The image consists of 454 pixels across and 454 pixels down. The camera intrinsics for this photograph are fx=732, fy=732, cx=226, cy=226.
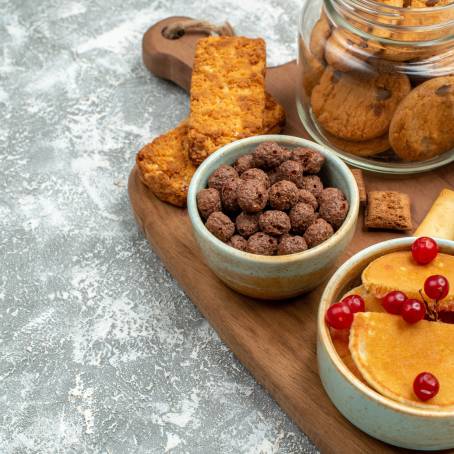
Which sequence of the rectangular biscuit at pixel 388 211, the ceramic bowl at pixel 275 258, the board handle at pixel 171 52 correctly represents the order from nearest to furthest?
the ceramic bowl at pixel 275 258
the rectangular biscuit at pixel 388 211
the board handle at pixel 171 52

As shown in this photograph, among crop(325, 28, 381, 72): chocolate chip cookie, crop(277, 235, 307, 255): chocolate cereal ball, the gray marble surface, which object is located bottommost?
the gray marble surface

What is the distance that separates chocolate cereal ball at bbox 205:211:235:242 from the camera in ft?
4.35

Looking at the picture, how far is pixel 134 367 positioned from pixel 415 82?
0.83 meters

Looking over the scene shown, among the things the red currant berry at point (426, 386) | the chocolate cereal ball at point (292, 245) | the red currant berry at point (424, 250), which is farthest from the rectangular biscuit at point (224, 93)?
the red currant berry at point (426, 386)

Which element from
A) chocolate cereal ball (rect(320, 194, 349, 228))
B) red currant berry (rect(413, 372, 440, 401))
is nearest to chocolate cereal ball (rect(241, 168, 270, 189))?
chocolate cereal ball (rect(320, 194, 349, 228))

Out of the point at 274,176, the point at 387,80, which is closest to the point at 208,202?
the point at 274,176

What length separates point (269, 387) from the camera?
137 centimetres

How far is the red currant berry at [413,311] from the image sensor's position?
1157 mm

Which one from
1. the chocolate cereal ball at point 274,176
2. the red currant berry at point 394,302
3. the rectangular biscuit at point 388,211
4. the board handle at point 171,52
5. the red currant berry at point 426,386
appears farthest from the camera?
Answer: the board handle at point 171,52

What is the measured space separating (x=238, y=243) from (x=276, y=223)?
8 cm

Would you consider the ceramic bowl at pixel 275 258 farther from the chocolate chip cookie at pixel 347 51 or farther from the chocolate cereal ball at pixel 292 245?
the chocolate chip cookie at pixel 347 51

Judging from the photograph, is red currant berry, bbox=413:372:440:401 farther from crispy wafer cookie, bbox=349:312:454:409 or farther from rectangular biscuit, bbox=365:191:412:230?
rectangular biscuit, bbox=365:191:412:230

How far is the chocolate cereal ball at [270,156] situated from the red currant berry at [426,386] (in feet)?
1.68

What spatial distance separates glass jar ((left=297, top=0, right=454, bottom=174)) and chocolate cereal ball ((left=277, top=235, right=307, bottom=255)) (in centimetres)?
40
